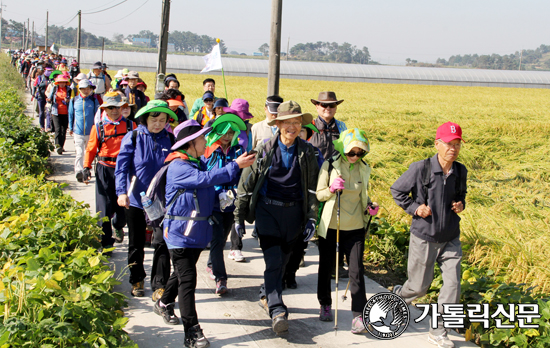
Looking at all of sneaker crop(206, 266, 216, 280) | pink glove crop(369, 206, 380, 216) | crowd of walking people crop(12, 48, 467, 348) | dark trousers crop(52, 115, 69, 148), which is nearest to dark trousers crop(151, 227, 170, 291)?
crowd of walking people crop(12, 48, 467, 348)

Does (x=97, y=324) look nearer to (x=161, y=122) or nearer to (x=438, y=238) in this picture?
(x=161, y=122)

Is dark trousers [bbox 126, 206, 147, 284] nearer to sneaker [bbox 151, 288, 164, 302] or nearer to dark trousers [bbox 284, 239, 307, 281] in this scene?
sneaker [bbox 151, 288, 164, 302]

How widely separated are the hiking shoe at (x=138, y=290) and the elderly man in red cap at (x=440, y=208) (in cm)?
268

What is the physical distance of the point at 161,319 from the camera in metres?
4.84

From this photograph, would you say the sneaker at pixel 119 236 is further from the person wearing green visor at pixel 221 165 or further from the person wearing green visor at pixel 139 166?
the person wearing green visor at pixel 221 165

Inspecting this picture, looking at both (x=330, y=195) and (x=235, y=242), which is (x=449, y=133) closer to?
(x=330, y=195)

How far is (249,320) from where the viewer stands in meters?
4.92

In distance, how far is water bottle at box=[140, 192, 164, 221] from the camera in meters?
4.67

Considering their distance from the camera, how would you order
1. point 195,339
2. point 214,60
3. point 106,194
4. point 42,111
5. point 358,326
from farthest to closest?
point 42,111, point 214,60, point 106,194, point 358,326, point 195,339

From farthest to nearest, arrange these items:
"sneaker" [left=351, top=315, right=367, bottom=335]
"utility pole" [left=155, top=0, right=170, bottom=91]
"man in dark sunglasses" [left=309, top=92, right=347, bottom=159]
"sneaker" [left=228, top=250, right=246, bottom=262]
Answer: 1. "utility pole" [left=155, top=0, right=170, bottom=91]
2. "sneaker" [left=228, top=250, right=246, bottom=262]
3. "man in dark sunglasses" [left=309, top=92, right=347, bottom=159]
4. "sneaker" [left=351, top=315, right=367, bottom=335]

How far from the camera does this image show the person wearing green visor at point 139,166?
5.31 metres

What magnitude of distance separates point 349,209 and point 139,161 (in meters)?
2.14

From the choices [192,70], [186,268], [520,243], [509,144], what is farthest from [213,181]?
[192,70]

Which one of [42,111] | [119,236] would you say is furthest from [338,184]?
[42,111]
